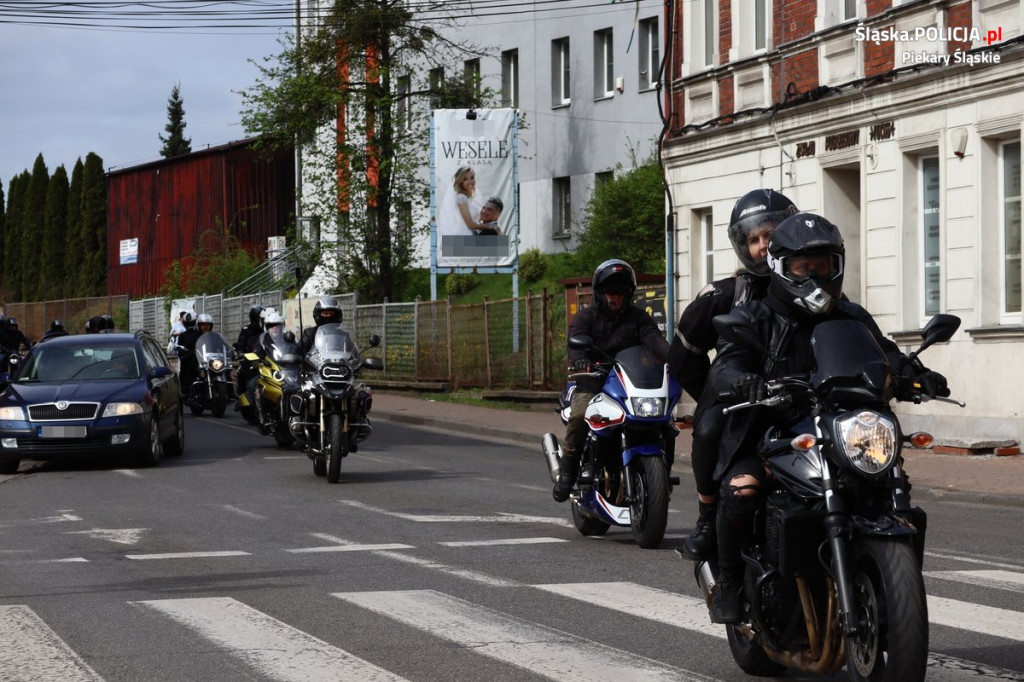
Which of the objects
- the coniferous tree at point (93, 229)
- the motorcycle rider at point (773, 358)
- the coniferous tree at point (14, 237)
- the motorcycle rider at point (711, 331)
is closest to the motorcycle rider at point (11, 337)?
the motorcycle rider at point (711, 331)

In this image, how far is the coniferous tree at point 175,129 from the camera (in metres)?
121

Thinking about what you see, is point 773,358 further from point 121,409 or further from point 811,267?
point 121,409

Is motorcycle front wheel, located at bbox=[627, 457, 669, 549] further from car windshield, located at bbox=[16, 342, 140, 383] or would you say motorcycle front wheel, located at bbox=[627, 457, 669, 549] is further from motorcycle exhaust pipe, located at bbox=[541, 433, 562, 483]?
car windshield, located at bbox=[16, 342, 140, 383]

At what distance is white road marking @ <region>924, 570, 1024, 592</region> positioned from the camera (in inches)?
346

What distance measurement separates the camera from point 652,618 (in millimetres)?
7770

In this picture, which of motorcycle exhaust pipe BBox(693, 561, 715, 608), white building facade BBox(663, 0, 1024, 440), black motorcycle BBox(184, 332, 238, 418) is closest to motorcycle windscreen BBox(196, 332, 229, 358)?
black motorcycle BBox(184, 332, 238, 418)

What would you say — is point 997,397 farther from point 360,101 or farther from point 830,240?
point 360,101

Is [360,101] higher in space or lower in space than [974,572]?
higher

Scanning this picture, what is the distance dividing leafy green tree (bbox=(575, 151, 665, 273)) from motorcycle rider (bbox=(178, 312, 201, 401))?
1248 centimetres

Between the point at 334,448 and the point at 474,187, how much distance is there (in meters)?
21.0

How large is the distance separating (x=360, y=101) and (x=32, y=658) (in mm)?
37127

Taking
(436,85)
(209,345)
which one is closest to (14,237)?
(436,85)

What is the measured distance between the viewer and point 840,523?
5125 mm

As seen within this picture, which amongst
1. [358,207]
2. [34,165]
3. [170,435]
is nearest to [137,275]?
[34,165]
